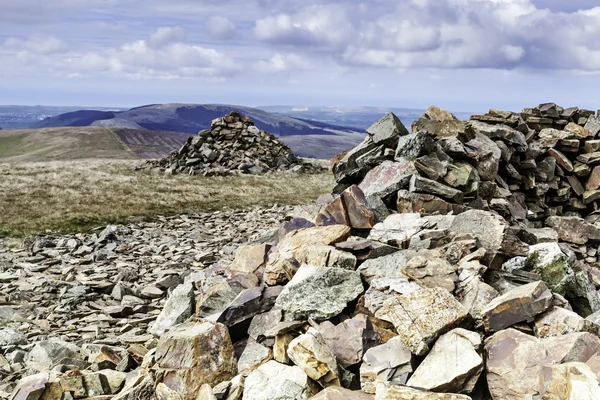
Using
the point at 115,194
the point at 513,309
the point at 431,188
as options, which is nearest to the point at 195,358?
the point at 513,309

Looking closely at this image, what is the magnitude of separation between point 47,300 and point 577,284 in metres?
14.5

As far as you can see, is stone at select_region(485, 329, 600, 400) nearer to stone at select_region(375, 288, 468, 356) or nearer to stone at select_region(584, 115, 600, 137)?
stone at select_region(375, 288, 468, 356)

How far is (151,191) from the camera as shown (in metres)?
36.4

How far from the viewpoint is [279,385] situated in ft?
24.1

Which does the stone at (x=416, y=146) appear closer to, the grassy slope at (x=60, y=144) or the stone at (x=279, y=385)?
the stone at (x=279, y=385)

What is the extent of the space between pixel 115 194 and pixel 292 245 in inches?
1032

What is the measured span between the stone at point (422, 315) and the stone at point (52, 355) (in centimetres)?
688

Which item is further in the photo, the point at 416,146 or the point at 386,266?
the point at 416,146

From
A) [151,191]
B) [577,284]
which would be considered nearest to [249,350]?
[577,284]

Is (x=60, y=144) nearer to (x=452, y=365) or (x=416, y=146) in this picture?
(x=416, y=146)

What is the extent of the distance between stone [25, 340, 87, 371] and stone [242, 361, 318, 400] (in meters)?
4.87

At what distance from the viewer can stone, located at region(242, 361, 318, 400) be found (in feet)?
23.8

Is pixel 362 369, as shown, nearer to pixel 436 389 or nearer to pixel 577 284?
pixel 436 389

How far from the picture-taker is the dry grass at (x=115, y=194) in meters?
26.6
